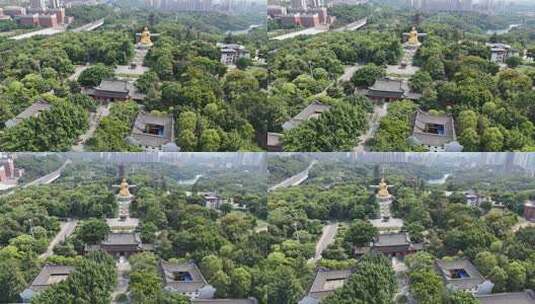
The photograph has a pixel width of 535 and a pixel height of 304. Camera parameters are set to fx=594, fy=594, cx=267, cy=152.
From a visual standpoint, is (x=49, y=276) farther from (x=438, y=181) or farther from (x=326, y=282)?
(x=438, y=181)

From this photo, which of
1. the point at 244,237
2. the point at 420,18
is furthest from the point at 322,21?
the point at 244,237

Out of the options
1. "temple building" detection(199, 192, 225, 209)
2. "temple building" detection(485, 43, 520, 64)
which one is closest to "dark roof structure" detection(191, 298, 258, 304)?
"temple building" detection(199, 192, 225, 209)

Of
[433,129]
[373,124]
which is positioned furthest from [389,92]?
[433,129]

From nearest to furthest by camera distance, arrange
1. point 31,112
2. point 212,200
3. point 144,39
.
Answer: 1. point 31,112
2. point 144,39
3. point 212,200

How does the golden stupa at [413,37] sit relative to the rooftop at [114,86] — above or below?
above

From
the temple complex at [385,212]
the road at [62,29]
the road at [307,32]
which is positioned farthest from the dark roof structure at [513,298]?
the road at [62,29]

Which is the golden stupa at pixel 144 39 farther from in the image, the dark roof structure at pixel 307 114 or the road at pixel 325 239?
the road at pixel 325 239
